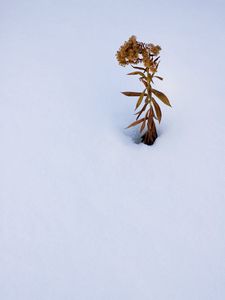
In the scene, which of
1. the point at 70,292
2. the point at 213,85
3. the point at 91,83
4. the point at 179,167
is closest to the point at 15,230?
the point at 70,292

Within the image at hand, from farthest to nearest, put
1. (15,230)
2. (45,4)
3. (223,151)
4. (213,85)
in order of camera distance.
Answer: (45,4)
(213,85)
(223,151)
(15,230)

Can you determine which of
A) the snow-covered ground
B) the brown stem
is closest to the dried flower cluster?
the brown stem

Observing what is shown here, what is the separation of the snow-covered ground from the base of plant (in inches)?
1.7

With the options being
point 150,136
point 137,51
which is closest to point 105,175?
point 150,136

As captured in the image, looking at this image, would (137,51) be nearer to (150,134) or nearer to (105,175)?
(150,134)

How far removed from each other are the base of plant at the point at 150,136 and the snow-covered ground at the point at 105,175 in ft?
0.15

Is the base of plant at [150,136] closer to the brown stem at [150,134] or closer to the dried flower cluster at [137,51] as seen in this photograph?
the brown stem at [150,134]

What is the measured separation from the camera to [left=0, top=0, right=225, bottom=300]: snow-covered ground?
4.69 ft

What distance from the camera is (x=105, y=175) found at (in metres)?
1.75

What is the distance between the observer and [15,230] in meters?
1.56

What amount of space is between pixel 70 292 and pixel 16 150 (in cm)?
89

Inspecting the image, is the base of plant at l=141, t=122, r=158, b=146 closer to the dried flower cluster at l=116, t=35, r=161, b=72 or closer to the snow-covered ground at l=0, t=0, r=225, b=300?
the snow-covered ground at l=0, t=0, r=225, b=300

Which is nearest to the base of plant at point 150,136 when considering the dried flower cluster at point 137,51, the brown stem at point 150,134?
the brown stem at point 150,134

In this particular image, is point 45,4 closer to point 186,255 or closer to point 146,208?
point 146,208
